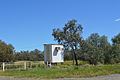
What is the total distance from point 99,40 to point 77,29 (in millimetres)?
6782

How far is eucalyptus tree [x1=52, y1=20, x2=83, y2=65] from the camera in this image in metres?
62.2

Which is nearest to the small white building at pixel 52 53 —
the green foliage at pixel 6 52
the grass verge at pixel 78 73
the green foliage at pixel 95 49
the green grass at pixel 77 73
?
the green foliage at pixel 95 49

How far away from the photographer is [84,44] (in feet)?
202

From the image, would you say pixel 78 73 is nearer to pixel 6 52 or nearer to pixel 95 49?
pixel 95 49

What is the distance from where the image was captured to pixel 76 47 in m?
63.0

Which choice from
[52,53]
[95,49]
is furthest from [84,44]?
[52,53]

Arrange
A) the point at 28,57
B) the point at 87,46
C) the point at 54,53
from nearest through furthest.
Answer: the point at 54,53
the point at 87,46
the point at 28,57

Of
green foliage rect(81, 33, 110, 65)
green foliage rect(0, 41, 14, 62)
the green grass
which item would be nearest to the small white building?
green foliage rect(81, 33, 110, 65)

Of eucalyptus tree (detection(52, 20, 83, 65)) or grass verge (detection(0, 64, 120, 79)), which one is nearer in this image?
grass verge (detection(0, 64, 120, 79))

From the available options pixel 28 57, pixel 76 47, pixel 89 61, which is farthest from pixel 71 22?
pixel 28 57

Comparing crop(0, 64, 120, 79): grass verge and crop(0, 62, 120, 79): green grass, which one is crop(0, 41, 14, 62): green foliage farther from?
crop(0, 64, 120, 79): grass verge

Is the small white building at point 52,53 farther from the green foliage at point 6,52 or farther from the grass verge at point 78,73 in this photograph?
the grass verge at point 78,73

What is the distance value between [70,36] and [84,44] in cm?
440

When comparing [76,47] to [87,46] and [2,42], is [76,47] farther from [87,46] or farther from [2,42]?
[2,42]
